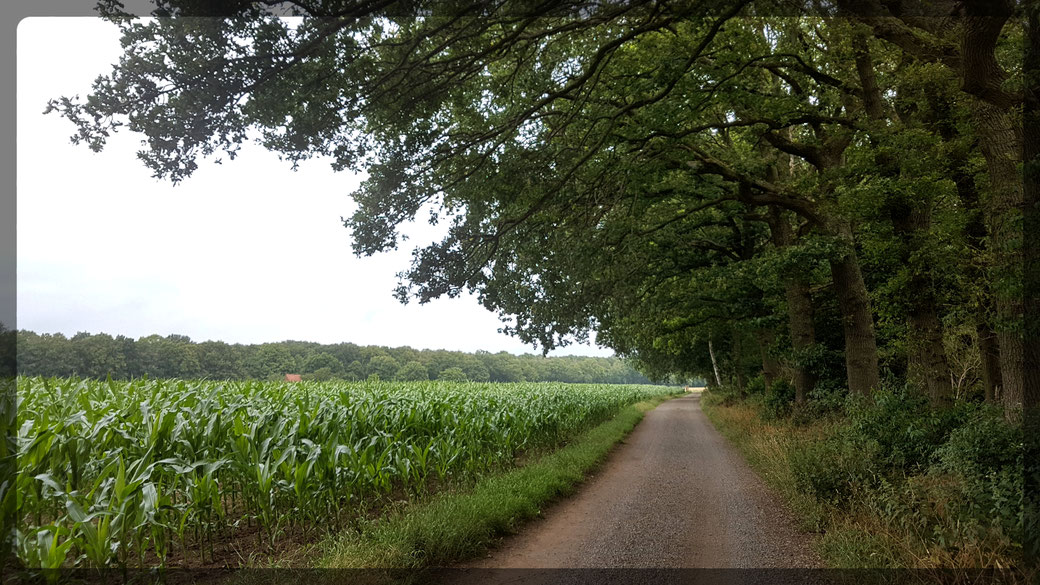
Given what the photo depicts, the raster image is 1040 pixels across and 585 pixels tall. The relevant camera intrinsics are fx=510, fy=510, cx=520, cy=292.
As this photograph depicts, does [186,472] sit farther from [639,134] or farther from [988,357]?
[988,357]

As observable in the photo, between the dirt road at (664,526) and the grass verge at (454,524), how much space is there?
0.24m

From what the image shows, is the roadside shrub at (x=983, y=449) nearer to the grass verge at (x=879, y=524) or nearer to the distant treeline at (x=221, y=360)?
the grass verge at (x=879, y=524)

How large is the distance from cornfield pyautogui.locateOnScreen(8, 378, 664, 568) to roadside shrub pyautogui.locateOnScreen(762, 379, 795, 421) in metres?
11.3

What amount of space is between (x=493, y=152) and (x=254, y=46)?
15.7 ft

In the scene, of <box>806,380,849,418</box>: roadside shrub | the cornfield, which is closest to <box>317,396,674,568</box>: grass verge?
the cornfield

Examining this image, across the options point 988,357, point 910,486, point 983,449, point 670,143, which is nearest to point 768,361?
point 988,357

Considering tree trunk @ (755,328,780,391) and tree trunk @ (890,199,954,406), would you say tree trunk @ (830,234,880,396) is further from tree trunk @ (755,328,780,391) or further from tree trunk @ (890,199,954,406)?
tree trunk @ (755,328,780,391)

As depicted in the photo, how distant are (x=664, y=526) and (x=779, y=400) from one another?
12.2 m

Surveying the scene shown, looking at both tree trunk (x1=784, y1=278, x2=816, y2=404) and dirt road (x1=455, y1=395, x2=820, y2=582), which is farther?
tree trunk (x1=784, y1=278, x2=816, y2=404)

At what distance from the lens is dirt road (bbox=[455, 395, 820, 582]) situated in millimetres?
6086

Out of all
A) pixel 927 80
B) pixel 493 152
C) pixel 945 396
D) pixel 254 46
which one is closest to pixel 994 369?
pixel 945 396

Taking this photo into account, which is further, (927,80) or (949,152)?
(949,152)

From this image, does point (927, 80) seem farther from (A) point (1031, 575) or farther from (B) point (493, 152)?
(A) point (1031, 575)

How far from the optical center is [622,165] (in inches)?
412
